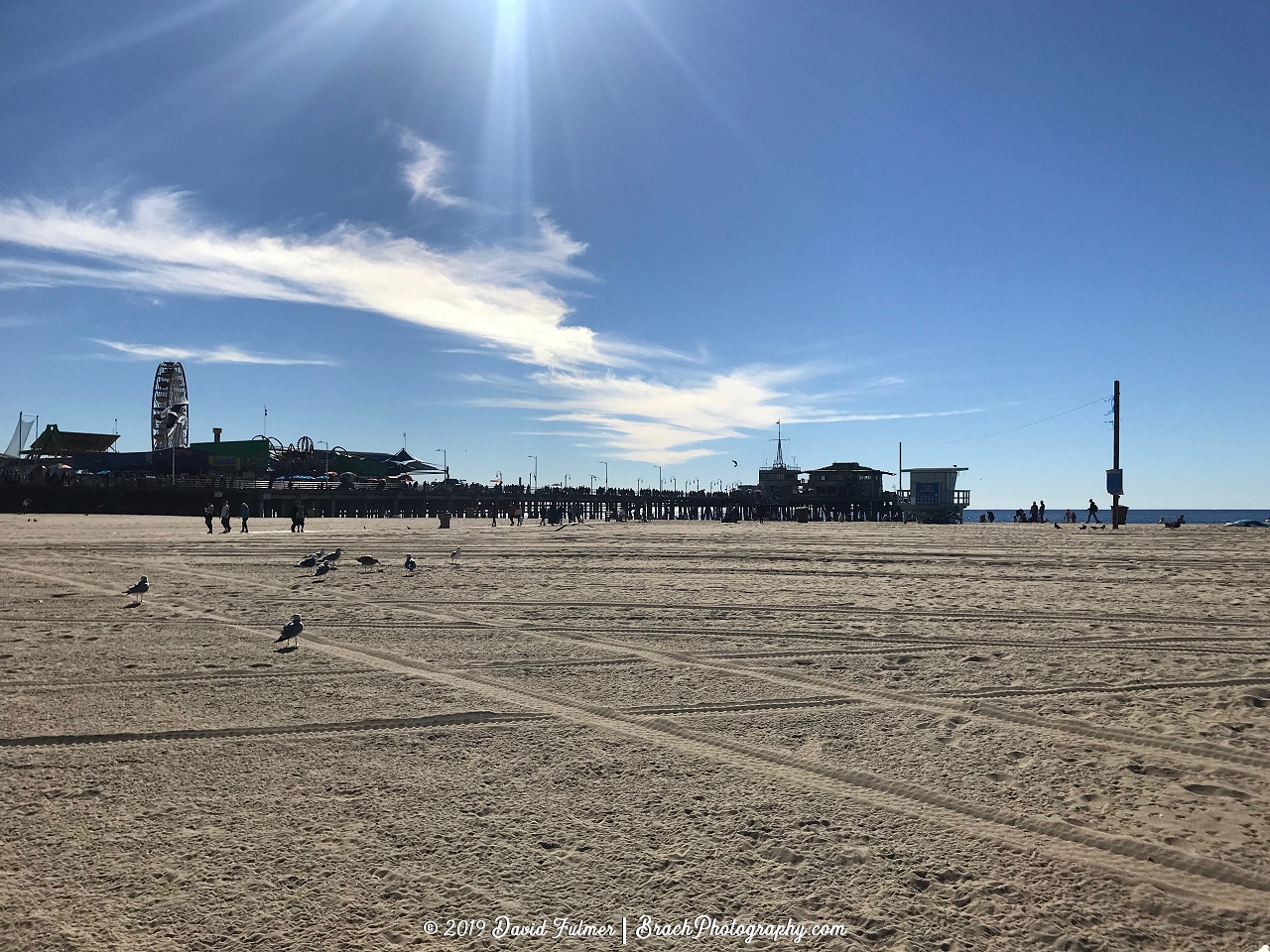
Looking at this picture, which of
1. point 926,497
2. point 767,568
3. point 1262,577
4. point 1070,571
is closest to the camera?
point 1262,577

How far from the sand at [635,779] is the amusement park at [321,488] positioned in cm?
5313

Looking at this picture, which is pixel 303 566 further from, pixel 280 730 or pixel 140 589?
pixel 280 730

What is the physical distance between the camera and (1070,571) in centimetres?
1520

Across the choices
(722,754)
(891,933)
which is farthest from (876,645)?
(891,933)

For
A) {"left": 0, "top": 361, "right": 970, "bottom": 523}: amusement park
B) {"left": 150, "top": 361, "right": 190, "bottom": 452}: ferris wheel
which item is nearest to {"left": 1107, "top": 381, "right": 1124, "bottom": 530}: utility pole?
{"left": 0, "top": 361, "right": 970, "bottom": 523}: amusement park

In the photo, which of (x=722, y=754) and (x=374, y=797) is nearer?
(x=374, y=797)

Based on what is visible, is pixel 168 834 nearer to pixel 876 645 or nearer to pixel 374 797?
pixel 374 797

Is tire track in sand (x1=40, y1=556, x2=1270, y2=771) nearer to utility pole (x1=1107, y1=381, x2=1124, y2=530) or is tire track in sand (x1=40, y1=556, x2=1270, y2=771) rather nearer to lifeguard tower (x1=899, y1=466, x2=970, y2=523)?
utility pole (x1=1107, y1=381, x2=1124, y2=530)

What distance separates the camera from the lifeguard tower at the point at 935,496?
67312 millimetres

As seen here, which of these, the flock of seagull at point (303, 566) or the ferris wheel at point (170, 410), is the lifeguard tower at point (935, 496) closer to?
the flock of seagull at point (303, 566)

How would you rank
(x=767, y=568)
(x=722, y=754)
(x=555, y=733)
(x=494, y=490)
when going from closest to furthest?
(x=722, y=754)
(x=555, y=733)
(x=767, y=568)
(x=494, y=490)

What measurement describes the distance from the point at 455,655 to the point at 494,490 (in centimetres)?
7467

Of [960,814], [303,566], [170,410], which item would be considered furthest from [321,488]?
[960,814]

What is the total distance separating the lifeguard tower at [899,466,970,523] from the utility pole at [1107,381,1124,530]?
98.6 feet
